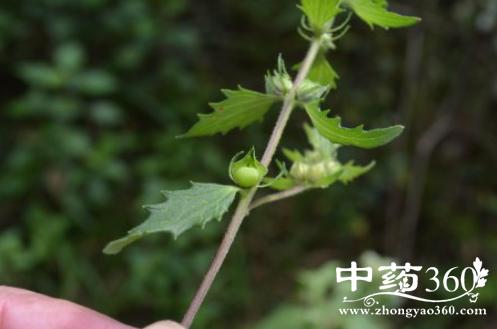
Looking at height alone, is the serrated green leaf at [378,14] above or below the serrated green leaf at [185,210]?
above

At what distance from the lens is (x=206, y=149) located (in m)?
2.18

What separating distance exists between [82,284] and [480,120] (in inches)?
47.5

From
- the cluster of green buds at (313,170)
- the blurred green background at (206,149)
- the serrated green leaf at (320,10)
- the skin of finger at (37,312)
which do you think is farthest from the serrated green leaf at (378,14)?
the blurred green background at (206,149)

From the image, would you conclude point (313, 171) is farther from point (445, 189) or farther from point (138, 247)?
point (445, 189)

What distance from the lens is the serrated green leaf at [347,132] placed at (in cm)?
61

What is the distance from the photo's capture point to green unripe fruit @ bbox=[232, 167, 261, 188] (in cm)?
59

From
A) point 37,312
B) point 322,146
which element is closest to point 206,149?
point 37,312

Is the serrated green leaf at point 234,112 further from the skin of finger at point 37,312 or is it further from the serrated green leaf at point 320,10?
the skin of finger at point 37,312

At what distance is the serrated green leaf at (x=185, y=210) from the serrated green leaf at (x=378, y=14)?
17cm

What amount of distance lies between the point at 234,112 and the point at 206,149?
1525 millimetres

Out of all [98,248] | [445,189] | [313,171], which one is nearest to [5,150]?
[98,248]

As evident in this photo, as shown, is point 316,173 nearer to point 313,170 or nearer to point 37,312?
point 313,170

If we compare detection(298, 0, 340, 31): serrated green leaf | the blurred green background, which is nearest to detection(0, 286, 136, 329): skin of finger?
detection(298, 0, 340, 31): serrated green leaf

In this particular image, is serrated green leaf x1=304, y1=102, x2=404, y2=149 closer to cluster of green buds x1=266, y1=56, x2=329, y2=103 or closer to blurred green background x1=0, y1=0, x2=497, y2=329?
cluster of green buds x1=266, y1=56, x2=329, y2=103
